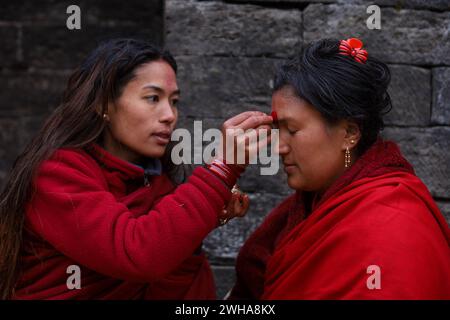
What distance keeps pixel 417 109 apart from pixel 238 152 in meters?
1.34

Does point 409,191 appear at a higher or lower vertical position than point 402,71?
lower

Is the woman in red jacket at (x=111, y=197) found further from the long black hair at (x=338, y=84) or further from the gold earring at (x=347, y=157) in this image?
the gold earring at (x=347, y=157)

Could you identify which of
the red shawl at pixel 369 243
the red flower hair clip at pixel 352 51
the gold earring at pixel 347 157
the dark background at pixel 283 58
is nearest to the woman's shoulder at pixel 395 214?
the red shawl at pixel 369 243

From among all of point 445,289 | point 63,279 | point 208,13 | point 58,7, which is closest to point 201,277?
point 63,279

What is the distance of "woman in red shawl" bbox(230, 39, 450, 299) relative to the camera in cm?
185

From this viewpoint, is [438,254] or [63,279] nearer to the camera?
[438,254]

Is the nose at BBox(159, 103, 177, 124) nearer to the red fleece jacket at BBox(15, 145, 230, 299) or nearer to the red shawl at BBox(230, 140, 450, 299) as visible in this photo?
the red fleece jacket at BBox(15, 145, 230, 299)

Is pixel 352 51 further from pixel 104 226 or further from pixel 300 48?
pixel 104 226

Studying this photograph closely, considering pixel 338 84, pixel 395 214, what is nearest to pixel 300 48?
pixel 338 84

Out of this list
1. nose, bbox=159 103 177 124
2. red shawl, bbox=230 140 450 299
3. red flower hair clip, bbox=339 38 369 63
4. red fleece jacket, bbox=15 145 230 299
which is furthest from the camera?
nose, bbox=159 103 177 124

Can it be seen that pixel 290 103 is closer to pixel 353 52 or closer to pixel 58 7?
pixel 353 52

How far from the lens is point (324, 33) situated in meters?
3.05

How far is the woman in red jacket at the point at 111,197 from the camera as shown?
2.02 metres

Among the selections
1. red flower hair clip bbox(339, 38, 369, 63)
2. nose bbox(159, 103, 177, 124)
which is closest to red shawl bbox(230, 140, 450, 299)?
red flower hair clip bbox(339, 38, 369, 63)
